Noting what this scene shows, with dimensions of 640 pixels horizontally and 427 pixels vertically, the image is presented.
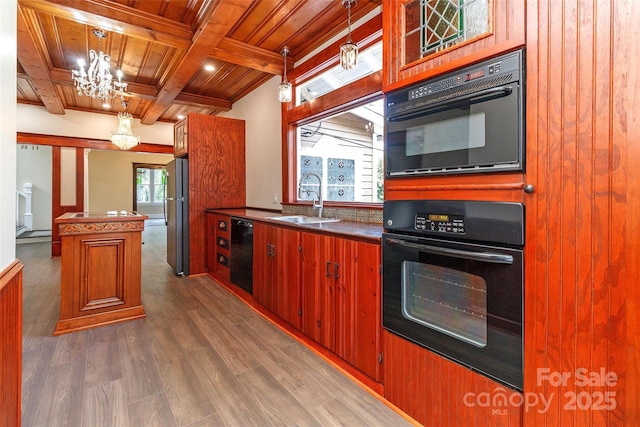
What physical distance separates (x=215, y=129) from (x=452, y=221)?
13.1ft

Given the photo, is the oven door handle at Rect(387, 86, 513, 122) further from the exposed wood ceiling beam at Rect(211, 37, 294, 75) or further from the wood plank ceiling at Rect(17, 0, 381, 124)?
the exposed wood ceiling beam at Rect(211, 37, 294, 75)

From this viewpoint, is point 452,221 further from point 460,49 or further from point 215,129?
point 215,129

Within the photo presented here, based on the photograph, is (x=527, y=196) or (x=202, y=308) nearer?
(x=527, y=196)

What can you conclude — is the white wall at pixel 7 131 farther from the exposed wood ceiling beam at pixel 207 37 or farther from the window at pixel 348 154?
the window at pixel 348 154

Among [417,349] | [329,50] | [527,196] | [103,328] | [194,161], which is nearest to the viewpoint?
[527,196]

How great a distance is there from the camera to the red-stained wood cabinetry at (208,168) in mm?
4309

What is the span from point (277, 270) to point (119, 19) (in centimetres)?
264

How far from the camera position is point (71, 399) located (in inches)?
67.3

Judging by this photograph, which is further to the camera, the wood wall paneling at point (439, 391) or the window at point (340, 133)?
the window at point (340, 133)

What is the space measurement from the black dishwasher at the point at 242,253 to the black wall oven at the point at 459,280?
1.86m

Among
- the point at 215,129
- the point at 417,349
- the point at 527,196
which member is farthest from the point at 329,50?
the point at 417,349

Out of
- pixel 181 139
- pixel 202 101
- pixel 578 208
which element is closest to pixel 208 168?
pixel 181 139

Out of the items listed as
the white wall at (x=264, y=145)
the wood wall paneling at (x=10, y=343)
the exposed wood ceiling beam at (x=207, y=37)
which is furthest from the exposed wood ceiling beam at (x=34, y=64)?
the wood wall paneling at (x=10, y=343)

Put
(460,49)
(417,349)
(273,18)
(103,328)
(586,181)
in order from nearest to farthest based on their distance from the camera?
(586,181) → (460,49) → (417,349) → (103,328) → (273,18)
